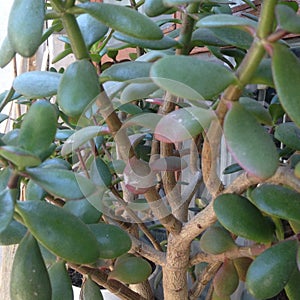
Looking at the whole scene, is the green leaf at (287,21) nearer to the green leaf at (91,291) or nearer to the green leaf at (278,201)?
the green leaf at (278,201)

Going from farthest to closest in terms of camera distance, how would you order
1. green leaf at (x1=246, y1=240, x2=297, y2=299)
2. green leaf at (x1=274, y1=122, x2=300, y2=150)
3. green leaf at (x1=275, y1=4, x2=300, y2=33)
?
green leaf at (x1=274, y1=122, x2=300, y2=150) → green leaf at (x1=246, y1=240, x2=297, y2=299) → green leaf at (x1=275, y1=4, x2=300, y2=33)

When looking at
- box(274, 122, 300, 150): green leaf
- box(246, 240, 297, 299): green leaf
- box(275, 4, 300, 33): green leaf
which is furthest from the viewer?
box(274, 122, 300, 150): green leaf

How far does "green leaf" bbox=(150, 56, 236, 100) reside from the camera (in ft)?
1.15

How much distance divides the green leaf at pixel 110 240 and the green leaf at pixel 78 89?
154 mm

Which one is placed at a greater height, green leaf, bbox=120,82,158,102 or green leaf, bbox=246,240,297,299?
green leaf, bbox=120,82,158,102

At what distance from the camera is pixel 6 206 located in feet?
1.22

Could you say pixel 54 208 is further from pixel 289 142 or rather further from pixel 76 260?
pixel 289 142

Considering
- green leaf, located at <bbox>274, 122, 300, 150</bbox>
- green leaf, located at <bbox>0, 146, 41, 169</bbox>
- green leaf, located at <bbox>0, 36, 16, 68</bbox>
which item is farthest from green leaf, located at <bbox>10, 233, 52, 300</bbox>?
green leaf, located at <bbox>274, 122, 300, 150</bbox>

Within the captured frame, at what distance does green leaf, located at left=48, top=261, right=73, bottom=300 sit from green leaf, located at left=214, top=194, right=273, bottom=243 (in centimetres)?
20

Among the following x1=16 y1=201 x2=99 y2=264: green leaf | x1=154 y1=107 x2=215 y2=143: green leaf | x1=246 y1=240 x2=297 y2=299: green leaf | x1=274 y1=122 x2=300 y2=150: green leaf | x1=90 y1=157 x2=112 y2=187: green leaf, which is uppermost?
x1=154 y1=107 x2=215 y2=143: green leaf

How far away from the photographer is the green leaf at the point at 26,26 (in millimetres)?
388

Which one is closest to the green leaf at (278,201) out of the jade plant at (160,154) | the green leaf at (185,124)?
the jade plant at (160,154)

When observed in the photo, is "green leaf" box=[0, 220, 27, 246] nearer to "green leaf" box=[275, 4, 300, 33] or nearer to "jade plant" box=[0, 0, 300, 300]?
"jade plant" box=[0, 0, 300, 300]

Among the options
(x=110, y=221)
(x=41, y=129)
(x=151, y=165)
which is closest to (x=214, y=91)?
(x=41, y=129)
